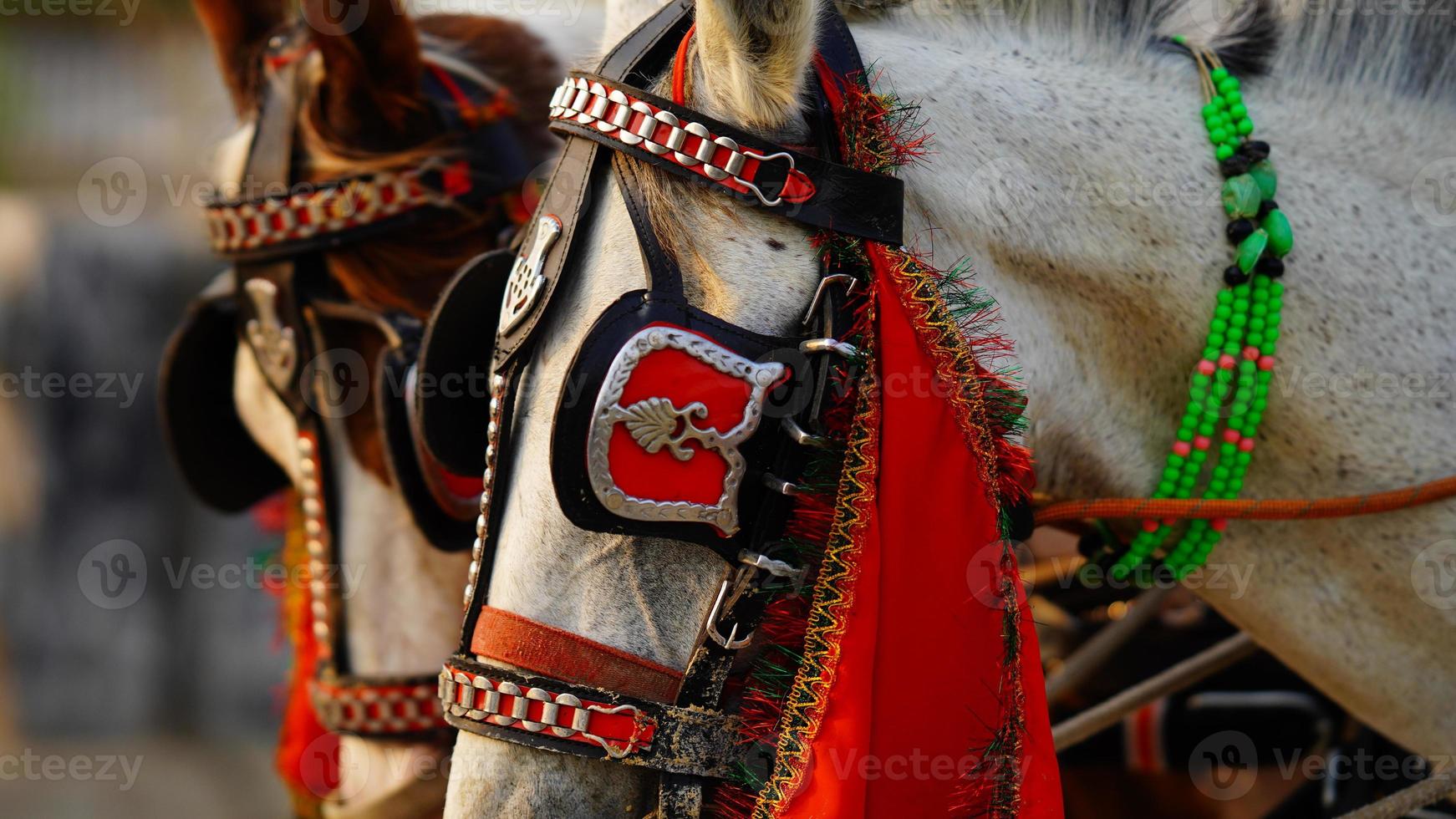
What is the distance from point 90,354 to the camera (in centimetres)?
484

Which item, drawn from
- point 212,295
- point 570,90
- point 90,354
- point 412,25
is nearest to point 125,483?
point 90,354

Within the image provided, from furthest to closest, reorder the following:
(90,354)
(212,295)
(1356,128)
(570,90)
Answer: (90,354) → (212,295) → (1356,128) → (570,90)

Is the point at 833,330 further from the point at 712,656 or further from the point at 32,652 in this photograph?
the point at 32,652

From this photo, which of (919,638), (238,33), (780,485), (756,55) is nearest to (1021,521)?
(919,638)

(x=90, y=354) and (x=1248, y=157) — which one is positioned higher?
(x=1248, y=157)

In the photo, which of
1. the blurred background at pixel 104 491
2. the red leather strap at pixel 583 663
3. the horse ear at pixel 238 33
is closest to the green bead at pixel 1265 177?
the red leather strap at pixel 583 663

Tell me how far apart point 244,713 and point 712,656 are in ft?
15.6

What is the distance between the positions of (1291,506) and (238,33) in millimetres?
1813

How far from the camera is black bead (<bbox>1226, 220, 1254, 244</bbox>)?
A: 1154 mm

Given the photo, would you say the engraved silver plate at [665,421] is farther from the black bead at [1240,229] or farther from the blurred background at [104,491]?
the blurred background at [104,491]

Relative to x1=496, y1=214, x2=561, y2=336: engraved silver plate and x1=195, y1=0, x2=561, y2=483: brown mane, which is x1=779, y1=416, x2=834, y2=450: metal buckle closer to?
x1=496, y1=214, x2=561, y2=336: engraved silver plate

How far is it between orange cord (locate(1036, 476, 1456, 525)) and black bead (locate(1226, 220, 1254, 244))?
28 centimetres

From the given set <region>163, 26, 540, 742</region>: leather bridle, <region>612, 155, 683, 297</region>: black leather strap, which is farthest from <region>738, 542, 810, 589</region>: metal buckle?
<region>163, 26, 540, 742</region>: leather bridle

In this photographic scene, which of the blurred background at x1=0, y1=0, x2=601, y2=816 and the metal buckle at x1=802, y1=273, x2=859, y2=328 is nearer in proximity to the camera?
the metal buckle at x1=802, y1=273, x2=859, y2=328
